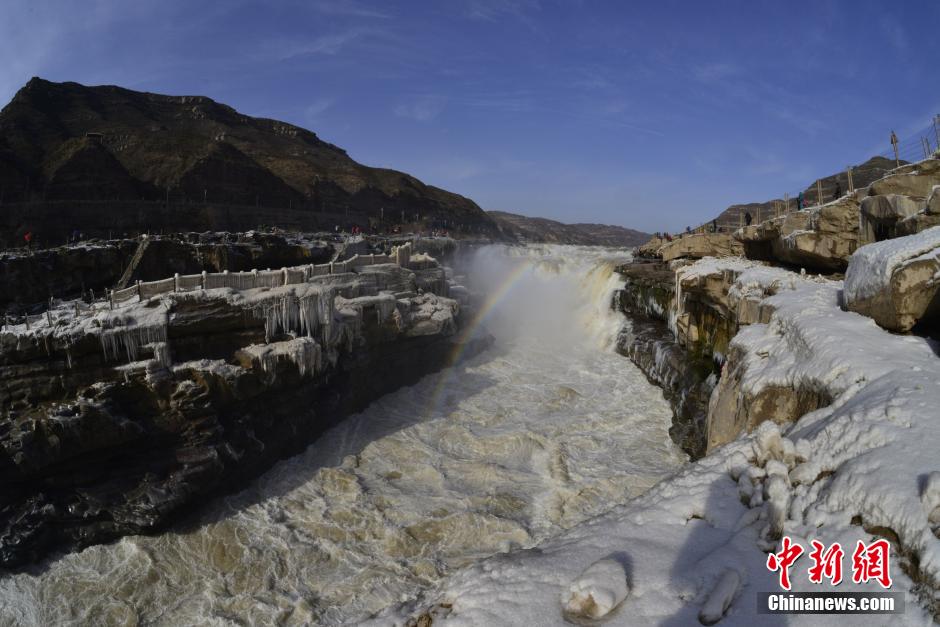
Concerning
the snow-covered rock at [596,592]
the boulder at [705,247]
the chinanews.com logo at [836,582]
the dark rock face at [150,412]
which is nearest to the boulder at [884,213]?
the chinanews.com logo at [836,582]

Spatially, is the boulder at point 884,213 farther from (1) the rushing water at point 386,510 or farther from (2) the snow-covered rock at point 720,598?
(2) the snow-covered rock at point 720,598

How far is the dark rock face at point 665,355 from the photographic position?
13.7m

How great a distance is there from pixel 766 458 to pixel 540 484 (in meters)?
7.90

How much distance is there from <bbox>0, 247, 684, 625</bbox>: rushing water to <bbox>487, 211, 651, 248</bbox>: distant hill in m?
76.7

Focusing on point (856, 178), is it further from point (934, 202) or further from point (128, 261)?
point (128, 261)

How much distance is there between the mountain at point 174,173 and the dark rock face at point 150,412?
35.3 meters

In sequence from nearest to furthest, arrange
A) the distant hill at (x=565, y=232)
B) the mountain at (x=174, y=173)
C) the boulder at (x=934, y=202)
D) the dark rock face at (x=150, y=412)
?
1. the boulder at (x=934, y=202)
2. the dark rock face at (x=150, y=412)
3. the mountain at (x=174, y=173)
4. the distant hill at (x=565, y=232)

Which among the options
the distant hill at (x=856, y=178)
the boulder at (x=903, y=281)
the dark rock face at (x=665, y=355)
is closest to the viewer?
the boulder at (x=903, y=281)

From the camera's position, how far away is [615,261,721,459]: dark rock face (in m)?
13.7

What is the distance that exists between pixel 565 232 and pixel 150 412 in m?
112

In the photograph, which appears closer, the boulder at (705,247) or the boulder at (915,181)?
the boulder at (915,181)

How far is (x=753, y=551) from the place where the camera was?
4012mm

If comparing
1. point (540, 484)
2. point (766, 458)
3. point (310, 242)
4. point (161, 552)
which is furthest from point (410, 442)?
point (310, 242)

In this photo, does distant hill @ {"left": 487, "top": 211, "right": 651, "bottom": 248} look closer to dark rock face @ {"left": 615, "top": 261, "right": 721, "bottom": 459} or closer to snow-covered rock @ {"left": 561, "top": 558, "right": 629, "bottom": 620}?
dark rock face @ {"left": 615, "top": 261, "right": 721, "bottom": 459}
